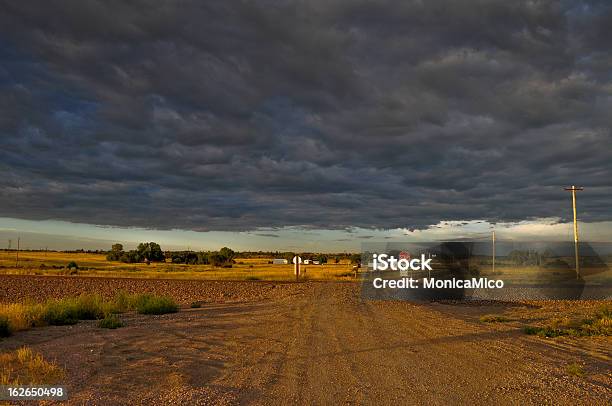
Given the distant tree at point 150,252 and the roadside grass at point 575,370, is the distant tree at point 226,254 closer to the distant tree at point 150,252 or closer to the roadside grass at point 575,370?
the distant tree at point 150,252

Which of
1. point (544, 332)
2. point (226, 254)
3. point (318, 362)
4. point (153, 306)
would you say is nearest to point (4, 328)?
point (153, 306)

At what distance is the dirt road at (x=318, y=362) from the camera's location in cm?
916

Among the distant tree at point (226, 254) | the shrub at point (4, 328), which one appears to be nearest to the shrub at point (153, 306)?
the shrub at point (4, 328)

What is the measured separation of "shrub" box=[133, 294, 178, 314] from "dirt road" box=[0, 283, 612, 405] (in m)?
3.05

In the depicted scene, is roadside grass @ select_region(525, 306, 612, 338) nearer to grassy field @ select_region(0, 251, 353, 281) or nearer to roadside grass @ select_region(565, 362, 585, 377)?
roadside grass @ select_region(565, 362, 585, 377)

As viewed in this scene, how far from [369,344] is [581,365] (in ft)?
17.5

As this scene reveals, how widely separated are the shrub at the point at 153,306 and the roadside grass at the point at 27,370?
10891 mm

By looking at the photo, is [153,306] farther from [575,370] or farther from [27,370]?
[575,370]

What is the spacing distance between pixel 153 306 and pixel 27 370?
490 inches

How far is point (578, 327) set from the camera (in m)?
18.6

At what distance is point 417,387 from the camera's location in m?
9.76

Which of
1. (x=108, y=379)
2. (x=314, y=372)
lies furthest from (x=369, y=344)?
(x=108, y=379)

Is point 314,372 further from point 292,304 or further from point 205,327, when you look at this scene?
point 292,304

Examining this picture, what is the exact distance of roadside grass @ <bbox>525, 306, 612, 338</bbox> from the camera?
16688 millimetres
